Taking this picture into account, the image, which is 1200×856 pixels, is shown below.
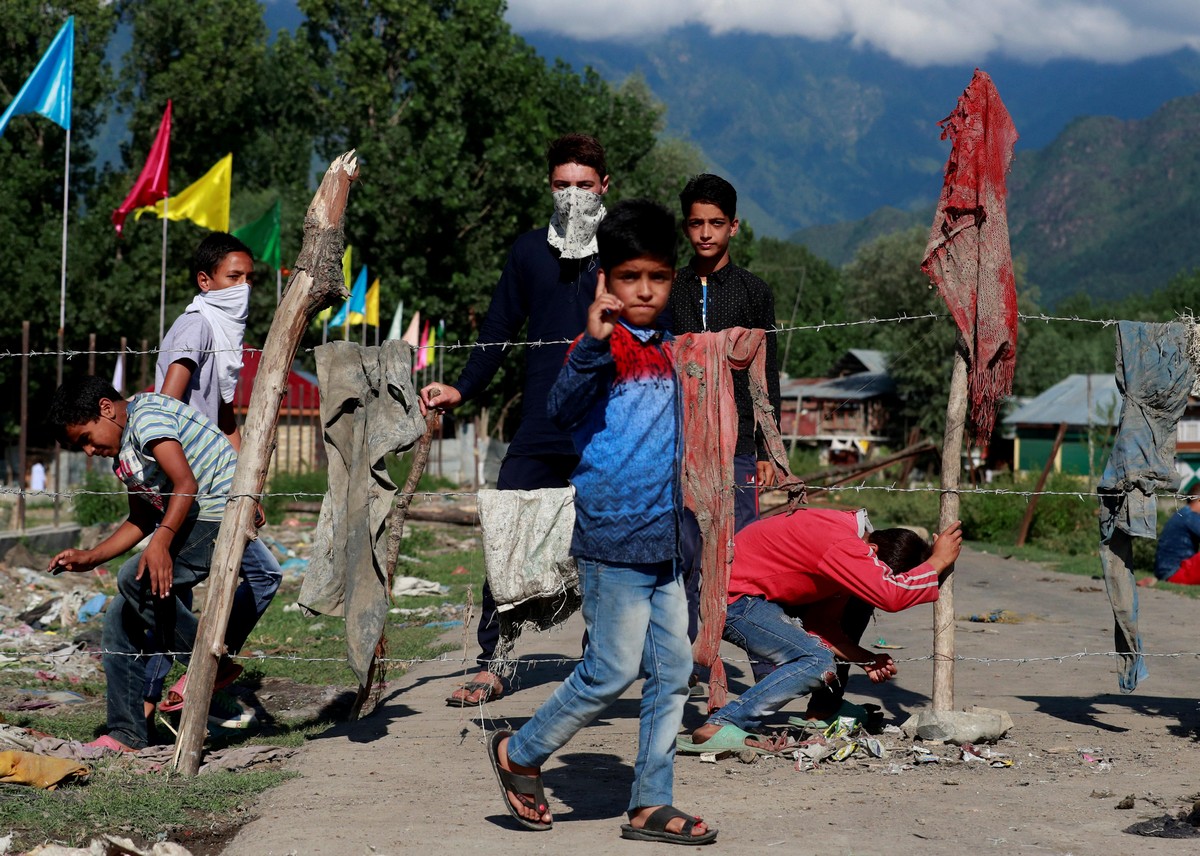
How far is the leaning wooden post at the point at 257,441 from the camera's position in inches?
191

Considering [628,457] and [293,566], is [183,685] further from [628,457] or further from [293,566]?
[293,566]

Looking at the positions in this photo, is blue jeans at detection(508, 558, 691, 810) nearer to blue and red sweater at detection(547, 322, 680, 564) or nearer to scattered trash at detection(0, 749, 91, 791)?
blue and red sweater at detection(547, 322, 680, 564)

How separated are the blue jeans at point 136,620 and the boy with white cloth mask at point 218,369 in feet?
0.28

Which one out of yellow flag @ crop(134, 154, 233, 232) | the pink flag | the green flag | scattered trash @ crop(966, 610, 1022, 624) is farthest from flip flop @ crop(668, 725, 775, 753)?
the green flag

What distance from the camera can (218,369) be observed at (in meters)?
5.49

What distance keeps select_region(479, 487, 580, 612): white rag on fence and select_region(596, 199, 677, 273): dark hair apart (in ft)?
3.77

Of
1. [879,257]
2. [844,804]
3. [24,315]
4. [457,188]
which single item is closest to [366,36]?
[457,188]

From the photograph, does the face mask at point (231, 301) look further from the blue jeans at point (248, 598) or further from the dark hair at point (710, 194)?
the dark hair at point (710, 194)

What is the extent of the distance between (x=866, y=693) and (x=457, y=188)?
99.3 feet

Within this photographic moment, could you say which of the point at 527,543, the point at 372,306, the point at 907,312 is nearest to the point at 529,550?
the point at 527,543

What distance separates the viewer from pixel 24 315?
35406 mm

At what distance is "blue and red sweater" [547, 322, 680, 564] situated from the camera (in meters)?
3.86

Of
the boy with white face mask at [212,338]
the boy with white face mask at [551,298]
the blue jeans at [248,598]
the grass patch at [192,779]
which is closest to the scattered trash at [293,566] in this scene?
the grass patch at [192,779]

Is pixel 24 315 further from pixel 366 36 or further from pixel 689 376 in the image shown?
pixel 689 376
